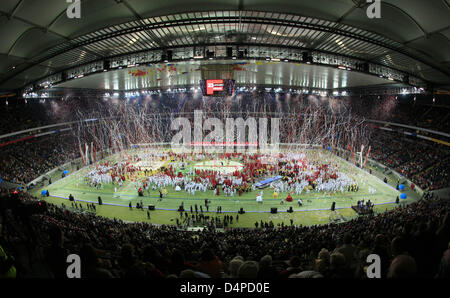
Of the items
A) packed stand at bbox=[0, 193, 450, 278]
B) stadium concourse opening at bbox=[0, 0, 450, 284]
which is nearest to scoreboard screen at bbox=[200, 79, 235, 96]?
stadium concourse opening at bbox=[0, 0, 450, 284]

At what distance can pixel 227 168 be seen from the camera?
32062mm

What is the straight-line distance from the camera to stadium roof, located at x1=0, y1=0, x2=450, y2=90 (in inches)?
490

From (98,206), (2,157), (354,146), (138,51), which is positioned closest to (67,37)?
(138,51)

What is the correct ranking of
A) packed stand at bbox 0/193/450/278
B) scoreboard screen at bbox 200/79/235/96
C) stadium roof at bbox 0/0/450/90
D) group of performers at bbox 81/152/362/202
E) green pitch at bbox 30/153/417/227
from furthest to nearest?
A: scoreboard screen at bbox 200/79/235/96
group of performers at bbox 81/152/362/202
green pitch at bbox 30/153/417/227
stadium roof at bbox 0/0/450/90
packed stand at bbox 0/193/450/278

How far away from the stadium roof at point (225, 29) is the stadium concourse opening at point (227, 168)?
0.10 metres

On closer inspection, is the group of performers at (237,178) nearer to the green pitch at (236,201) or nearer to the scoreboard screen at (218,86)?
the green pitch at (236,201)

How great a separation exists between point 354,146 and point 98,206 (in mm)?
37158

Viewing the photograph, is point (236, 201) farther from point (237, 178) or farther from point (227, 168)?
point (227, 168)

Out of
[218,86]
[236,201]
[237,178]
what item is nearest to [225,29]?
[218,86]

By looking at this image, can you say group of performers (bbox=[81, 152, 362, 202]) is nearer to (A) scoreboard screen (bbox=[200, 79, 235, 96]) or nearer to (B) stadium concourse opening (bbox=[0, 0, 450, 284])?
(B) stadium concourse opening (bbox=[0, 0, 450, 284])

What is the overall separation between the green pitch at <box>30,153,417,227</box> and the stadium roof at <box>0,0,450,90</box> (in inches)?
463

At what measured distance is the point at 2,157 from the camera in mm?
28797
